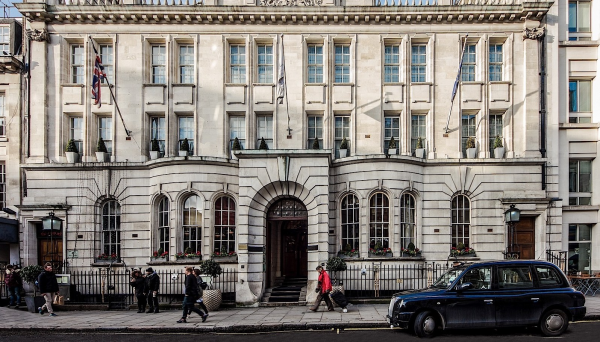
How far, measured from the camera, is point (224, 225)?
71.2 ft

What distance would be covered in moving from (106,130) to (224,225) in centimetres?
729

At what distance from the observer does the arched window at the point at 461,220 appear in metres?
22.5

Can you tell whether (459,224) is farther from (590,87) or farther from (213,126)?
(213,126)

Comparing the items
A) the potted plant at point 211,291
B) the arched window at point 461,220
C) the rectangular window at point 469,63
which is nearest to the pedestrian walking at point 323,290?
the potted plant at point 211,291

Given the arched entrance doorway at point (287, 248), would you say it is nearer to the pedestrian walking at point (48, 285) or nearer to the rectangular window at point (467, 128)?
the rectangular window at point (467, 128)

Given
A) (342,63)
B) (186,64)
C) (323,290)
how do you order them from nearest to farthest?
1. (323,290)
2. (342,63)
3. (186,64)

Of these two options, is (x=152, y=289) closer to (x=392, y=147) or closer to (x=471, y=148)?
(x=392, y=147)

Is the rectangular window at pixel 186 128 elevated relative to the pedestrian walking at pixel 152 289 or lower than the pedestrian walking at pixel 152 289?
elevated

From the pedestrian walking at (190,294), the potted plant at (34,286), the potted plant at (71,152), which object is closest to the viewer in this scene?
the pedestrian walking at (190,294)

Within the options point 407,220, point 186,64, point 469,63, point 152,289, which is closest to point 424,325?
point 407,220

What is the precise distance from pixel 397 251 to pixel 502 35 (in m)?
10.9

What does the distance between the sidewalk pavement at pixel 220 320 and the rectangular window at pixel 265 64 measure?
1027 centimetres

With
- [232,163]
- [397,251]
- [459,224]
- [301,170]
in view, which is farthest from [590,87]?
[232,163]

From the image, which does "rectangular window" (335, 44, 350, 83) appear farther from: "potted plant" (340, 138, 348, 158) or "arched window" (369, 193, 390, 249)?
"arched window" (369, 193, 390, 249)
